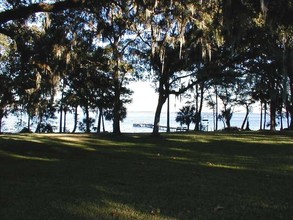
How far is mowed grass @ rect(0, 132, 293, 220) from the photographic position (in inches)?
252

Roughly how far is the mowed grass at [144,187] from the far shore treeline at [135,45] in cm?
332

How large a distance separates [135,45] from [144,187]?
18242 mm

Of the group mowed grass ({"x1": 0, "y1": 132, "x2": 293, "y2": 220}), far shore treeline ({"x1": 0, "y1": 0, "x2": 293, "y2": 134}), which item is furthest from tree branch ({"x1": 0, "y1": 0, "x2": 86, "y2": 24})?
mowed grass ({"x1": 0, "y1": 132, "x2": 293, "y2": 220})

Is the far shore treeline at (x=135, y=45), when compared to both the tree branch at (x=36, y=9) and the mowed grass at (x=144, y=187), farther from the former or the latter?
the mowed grass at (x=144, y=187)

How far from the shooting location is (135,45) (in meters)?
25.9

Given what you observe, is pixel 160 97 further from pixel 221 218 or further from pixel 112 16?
pixel 221 218

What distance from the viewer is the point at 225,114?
52.1m

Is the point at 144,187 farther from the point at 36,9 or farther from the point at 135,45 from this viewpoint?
the point at 135,45

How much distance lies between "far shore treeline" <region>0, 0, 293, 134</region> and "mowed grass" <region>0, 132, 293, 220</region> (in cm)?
332

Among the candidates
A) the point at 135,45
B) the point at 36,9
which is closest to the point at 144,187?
the point at 36,9

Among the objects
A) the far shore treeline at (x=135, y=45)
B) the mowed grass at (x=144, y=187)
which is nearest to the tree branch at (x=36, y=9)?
the far shore treeline at (x=135, y=45)

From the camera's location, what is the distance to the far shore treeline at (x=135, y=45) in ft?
38.0

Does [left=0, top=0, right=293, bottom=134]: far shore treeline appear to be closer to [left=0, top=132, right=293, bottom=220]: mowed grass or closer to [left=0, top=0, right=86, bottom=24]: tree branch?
[left=0, top=0, right=86, bottom=24]: tree branch

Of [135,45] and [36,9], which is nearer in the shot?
[36,9]
